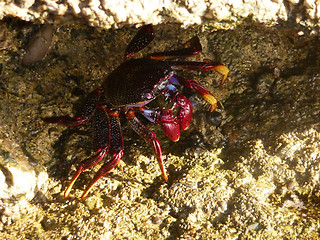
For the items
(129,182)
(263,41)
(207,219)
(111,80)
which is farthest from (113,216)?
(263,41)

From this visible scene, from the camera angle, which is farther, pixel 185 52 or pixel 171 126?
pixel 185 52

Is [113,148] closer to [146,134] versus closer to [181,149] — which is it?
[146,134]

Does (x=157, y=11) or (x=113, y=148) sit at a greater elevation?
(x=157, y=11)

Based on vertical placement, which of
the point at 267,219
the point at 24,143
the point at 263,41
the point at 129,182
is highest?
the point at 24,143

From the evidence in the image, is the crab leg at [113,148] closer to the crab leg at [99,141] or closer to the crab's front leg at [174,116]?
the crab leg at [99,141]

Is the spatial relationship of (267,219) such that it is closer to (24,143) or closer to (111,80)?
(111,80)

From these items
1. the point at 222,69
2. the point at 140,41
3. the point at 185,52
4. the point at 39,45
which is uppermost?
the point at 39,45

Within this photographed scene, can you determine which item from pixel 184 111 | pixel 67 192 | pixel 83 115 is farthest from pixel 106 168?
pixel 184 111
